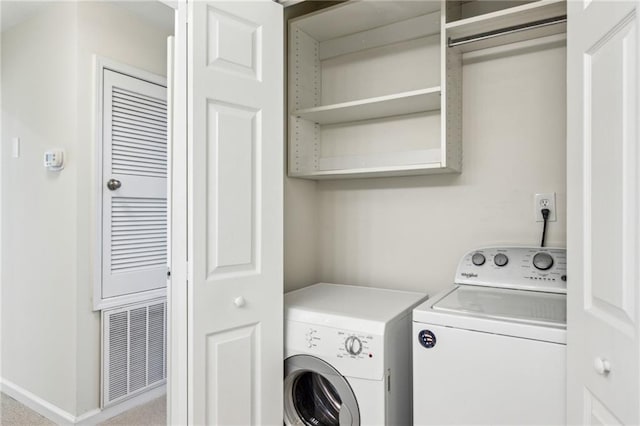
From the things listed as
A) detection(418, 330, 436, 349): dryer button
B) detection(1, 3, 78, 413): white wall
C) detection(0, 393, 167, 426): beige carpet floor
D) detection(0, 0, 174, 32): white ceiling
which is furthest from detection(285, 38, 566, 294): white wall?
detection(0, 0, 174, 32): white ceiling

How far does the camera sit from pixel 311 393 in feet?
6.20

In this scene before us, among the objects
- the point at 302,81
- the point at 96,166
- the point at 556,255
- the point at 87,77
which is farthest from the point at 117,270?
the point at 556,255

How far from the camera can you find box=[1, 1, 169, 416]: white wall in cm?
223

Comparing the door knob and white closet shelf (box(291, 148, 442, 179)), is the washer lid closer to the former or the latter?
white closet shelf (box(291, 148, 442, 179))

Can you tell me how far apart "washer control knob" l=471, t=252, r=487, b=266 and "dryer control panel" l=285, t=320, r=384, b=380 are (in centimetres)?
65

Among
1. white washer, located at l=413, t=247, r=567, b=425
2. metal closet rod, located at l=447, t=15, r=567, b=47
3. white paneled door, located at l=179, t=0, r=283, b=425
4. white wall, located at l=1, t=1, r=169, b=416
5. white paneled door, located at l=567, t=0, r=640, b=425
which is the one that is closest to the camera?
white paneled door, located at l=567, t=0, r=640, b=425

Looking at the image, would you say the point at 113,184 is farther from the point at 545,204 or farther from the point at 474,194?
the point at 545,204

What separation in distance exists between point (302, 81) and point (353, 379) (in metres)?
1.56

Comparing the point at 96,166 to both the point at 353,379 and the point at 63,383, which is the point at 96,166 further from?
the point at 353,379

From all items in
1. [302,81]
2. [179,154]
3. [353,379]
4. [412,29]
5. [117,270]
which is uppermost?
[412,29]

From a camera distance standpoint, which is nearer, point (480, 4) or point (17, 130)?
point (480, 4)

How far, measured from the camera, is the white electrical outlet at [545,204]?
1.80 meters

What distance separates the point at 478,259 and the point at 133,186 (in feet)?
6.54

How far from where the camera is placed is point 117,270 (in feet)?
7.86
